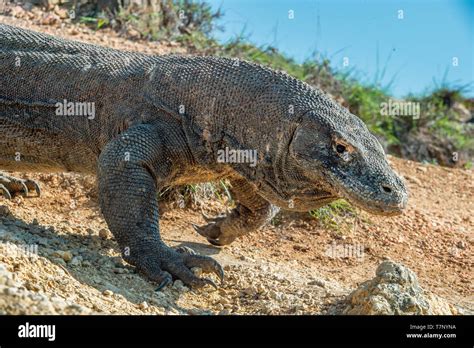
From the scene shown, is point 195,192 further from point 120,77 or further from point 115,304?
point 115,304

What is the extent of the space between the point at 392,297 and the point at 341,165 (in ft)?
4.28

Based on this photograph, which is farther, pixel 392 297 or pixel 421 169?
pixel 421 169

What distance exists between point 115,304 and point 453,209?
7996 mm

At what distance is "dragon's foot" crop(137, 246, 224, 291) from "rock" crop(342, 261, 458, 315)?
1.34 m

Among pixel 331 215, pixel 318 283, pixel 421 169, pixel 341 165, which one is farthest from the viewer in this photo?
pixel 421 169

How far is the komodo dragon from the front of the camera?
7816 mm

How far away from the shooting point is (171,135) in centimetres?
851

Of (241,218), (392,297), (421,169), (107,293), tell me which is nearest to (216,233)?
(241,218)

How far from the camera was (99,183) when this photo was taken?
8297mm

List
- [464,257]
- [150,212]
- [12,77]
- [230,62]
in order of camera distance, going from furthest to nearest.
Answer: [464,257] → [12,77] → [230,62] → [150,212]

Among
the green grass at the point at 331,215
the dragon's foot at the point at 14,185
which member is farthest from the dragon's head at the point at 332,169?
the dragon's foot at the point at 14,185

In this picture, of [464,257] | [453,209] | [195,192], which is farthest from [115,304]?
[453,209]

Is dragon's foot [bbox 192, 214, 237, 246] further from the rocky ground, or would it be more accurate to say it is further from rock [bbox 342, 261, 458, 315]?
rock [bbox 342, 261, 458, 315]

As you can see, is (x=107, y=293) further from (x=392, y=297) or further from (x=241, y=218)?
(x=241, y=218)
